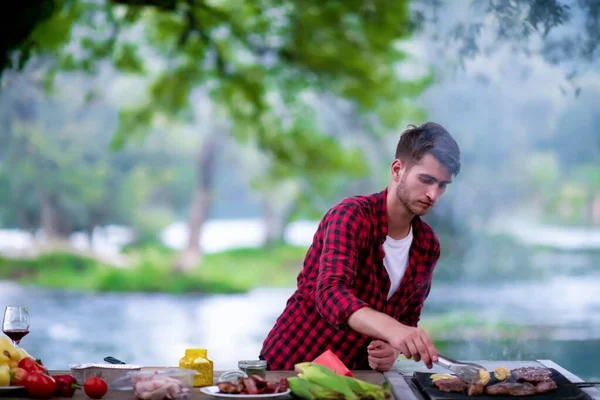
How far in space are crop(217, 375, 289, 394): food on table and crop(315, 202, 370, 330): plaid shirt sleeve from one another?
0.85 feet

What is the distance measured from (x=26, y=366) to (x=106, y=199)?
25.5ft

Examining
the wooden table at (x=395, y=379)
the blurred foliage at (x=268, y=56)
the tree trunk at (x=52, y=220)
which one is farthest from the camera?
the tree trunk at (x=52, y=220)

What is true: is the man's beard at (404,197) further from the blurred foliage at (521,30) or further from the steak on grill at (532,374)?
the blurred foliage at (521,30)

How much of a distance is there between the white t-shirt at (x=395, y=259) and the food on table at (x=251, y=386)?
61 centimetres

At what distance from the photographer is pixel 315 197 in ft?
29.2

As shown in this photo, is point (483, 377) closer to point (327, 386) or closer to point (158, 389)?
point (327, 386)

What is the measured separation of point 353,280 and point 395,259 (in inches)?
9.2

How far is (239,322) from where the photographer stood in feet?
28.4

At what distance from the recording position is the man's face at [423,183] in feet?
6.52

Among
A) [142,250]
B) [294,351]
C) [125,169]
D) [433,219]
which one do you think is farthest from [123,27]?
[294,351]

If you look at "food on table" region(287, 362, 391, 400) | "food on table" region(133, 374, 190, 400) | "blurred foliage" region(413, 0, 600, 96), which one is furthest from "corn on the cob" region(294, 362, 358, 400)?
"blurred foliage" region(413, 0, 600, 96)

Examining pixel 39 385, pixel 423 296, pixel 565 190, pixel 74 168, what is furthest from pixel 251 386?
pixel 74 168

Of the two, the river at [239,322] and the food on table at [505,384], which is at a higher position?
the river at [239,322]

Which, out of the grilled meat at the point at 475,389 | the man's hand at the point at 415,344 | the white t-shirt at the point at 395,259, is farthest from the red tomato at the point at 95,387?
the white t-shirt at the point at 395,259
